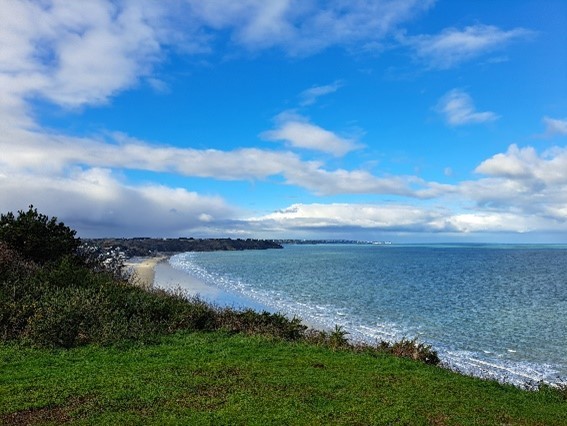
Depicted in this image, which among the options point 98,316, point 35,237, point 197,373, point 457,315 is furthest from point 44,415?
point 457,315

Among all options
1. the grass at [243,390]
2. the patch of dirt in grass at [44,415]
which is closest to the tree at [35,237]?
the grass at [243,390]

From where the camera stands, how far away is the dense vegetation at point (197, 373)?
980cm

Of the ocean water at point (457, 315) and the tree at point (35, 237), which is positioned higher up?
the tree at point (35, 237)

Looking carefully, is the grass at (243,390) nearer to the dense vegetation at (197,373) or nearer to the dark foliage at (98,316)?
the dense vegetation at (197,373)

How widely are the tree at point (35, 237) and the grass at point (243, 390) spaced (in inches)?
567

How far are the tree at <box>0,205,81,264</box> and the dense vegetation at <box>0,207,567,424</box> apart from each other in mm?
7580

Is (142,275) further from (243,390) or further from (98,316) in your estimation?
(243,390)

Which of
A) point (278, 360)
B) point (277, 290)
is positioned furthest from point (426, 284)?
point (278, 360)

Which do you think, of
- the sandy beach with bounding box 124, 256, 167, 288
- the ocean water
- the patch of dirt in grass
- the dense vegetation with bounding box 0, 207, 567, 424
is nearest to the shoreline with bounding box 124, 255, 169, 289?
the sandy beach with bounding box 124, 256, 167, 288

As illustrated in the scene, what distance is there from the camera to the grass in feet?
31.4

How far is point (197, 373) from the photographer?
12508 millimetres

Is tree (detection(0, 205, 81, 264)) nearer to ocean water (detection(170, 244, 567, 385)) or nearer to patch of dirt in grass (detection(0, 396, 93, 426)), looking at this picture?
ocean water (detection(170, 244, 567, 385))

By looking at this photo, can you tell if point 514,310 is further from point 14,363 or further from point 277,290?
point 14,363

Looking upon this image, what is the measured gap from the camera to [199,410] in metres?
9.77
